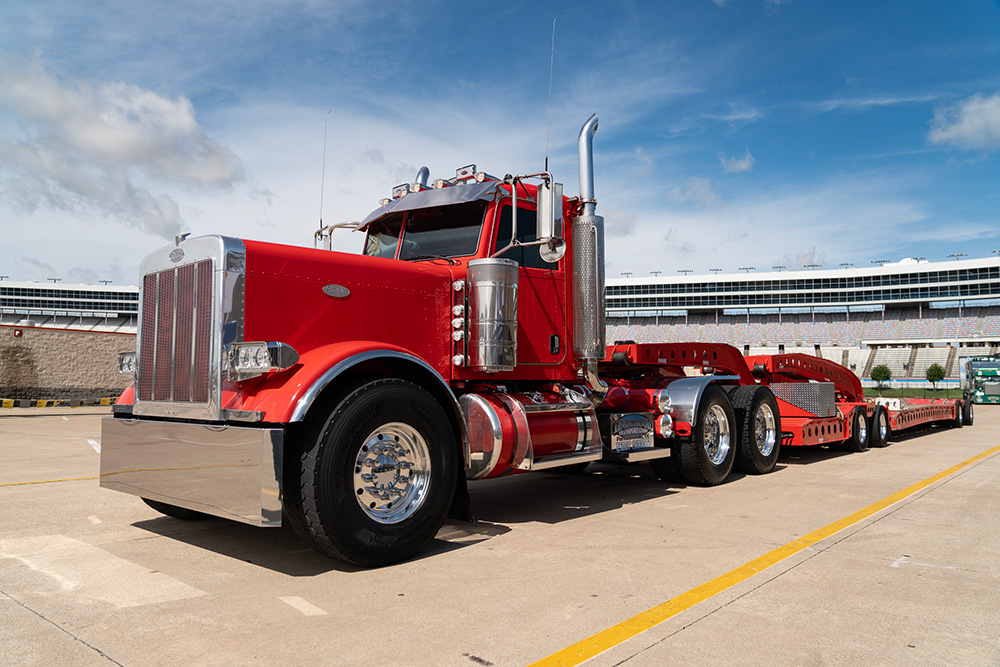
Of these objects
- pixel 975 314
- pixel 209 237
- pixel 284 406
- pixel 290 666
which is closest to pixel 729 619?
pixel 290 666

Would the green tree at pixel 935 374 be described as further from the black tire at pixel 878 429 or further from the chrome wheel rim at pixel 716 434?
the chrome wheel rim at pixel 716 434

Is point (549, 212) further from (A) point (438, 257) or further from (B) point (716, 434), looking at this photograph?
(B) point (716, 434)

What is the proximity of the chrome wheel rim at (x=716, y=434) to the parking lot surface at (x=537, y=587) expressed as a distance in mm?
1043

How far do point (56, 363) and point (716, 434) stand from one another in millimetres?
24883

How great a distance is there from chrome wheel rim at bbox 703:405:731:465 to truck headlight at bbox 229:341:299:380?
5141 millimetres

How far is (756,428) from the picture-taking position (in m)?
8.77

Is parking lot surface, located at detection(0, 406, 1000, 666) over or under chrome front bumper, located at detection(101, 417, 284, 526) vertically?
under

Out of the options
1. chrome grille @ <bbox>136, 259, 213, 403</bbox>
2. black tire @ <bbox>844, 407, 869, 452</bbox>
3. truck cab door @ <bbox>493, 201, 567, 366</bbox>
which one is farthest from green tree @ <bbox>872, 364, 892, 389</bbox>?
chrome grille @ <bbox>136, 259, 213, 403</bbox>

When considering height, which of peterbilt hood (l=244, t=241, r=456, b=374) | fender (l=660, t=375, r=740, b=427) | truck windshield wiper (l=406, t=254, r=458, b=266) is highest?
truck windshield wiper (l=406, t=254, r=458, b=266)

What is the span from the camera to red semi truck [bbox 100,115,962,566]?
423 centimetres

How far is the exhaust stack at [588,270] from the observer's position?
649cm

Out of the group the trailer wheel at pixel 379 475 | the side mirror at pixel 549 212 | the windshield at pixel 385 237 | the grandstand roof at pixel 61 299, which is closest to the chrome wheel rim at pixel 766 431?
the side mirror at pixel 549 212

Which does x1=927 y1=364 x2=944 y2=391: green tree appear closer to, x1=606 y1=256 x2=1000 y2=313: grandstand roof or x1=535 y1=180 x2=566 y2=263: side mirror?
x1=606 y1=256 x2=1000 y2=313: grandstand roof

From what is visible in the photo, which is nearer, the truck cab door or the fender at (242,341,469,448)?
the fender at (242,341,469,448)
